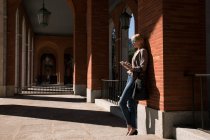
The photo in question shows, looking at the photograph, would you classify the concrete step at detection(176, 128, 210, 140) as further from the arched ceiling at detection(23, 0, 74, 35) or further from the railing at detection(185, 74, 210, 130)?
the arched ceiling at detection(23, 0, 74, 35)

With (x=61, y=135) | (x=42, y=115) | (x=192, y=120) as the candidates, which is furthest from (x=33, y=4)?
(x=192, y=120)

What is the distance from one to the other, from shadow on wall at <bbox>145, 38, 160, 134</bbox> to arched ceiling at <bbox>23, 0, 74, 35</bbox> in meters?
14.5

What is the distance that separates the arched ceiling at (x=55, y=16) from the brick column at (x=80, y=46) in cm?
373

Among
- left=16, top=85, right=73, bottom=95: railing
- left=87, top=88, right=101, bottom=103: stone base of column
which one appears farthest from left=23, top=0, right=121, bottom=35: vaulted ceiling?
left=87, top=88, right=101, bottom=103: stone base of column

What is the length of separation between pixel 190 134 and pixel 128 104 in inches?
57.6

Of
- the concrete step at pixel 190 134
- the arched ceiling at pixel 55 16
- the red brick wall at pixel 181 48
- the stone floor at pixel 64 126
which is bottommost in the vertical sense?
the stone floor at pixel 64 126

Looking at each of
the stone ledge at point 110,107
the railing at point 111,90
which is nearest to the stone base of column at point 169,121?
the stone ledge at point 110,107

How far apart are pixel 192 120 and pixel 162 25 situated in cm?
154

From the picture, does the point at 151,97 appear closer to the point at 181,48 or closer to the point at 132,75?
the point at 132,75

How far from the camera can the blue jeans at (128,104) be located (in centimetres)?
505

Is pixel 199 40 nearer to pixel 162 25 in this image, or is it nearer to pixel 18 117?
pixel 162 25

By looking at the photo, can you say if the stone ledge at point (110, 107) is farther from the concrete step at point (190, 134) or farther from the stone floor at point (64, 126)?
the concrete step at point (190, 134)

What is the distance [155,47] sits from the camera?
189 inches

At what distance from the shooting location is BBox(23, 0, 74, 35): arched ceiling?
62.4 ft
